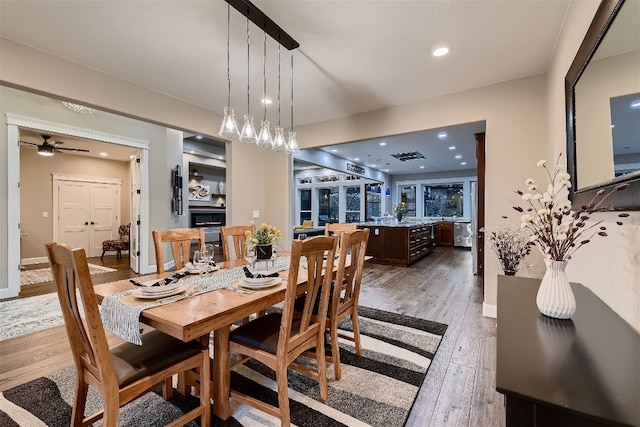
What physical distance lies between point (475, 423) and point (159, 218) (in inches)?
227

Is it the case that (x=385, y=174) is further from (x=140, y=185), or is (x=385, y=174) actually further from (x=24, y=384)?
(x=24, y=384)

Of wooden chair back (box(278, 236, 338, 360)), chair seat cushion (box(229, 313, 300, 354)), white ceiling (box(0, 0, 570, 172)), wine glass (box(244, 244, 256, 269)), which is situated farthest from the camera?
wine glass (box(244, 244, 256, 269))

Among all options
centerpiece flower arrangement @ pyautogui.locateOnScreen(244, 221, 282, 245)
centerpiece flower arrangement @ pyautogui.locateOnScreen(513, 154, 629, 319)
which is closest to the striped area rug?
centerpiece flower arrangement @ pyautogui.locateOnScreen(244, 221, 282, 245)

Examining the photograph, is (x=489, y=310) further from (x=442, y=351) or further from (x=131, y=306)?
(x=131, y=306)

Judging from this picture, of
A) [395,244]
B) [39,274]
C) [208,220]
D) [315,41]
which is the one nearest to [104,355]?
[315,41]

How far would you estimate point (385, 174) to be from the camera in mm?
10828

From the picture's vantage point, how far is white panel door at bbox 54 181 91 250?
6906mm

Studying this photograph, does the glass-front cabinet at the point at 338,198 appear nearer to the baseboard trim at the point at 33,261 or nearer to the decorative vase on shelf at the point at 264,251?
the baseboard trim at the point at 33,261

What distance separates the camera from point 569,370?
0.71m

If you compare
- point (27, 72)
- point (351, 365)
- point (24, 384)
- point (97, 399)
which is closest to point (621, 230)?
point (351, 365)

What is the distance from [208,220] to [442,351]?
8463 mm

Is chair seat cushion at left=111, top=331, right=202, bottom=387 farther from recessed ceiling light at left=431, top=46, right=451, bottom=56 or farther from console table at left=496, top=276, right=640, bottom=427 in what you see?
recessed ceiling light at left=431, top=46, right=451, bottom=56

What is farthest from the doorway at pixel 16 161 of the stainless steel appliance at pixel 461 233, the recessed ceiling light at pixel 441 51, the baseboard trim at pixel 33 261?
the stainless steel appliance at pixel 461 233

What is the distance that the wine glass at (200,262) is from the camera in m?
2.00
